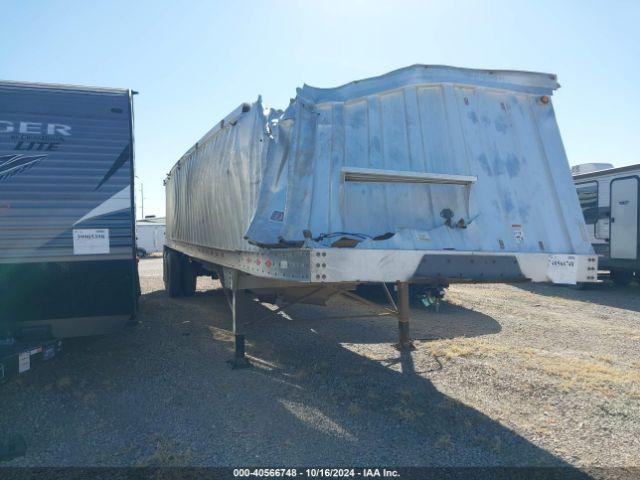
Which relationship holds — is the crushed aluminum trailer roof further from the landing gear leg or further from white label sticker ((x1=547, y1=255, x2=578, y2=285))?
the landing gear leg

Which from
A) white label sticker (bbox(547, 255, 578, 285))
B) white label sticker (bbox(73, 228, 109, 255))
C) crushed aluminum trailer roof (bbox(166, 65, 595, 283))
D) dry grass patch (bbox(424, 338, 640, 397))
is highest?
crushed aluminum trailer roof (bbox(166, 65, 595, 283))

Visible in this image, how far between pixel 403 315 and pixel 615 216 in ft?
31.4

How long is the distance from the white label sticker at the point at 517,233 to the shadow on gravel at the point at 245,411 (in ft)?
5.40

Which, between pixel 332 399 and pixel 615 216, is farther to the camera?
pixel 615 216

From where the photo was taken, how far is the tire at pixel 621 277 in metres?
14.5

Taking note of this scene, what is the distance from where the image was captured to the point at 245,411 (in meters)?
4.72

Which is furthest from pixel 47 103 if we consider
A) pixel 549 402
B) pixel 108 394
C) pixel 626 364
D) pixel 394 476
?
pixel 626 364

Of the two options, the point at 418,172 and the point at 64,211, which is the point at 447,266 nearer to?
the point at 418,172

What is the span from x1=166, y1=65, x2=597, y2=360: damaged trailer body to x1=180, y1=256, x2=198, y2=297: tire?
650cm

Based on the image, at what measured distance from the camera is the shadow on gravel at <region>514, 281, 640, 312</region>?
12.0 metres

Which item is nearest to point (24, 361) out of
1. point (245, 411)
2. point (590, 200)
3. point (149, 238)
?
point (245, 411)

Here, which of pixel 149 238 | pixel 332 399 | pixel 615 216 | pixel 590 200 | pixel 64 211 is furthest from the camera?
pixel 149 238

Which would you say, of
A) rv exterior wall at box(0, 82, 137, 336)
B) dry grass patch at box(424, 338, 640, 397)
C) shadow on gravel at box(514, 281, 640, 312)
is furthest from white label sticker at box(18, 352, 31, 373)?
shadow on gravel at box(514, 281, 640, 312)

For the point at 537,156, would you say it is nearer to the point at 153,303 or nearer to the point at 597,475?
the point at 597,475
